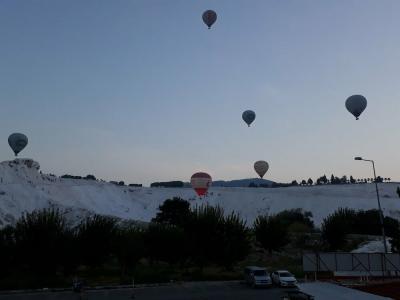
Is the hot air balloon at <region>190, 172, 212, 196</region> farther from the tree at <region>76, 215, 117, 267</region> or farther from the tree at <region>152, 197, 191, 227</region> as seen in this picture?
the tree at <region>76, 215, 117, 267</region>

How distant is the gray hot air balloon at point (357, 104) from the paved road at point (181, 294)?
24473 mm

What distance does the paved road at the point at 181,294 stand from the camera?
36.8m

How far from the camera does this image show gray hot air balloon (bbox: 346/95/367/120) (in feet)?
186

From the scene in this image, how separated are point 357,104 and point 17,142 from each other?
56.8m

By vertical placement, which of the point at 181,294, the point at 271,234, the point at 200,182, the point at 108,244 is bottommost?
the point at 181,294

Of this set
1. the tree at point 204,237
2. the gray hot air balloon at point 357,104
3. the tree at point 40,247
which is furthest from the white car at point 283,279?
the gray hot air balloon at point 357,104

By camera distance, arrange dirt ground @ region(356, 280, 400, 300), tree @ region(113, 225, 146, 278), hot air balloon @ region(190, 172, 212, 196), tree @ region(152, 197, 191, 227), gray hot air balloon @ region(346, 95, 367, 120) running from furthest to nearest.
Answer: tree @ region(152, 197, 191, 227)
hot air balloon @ region(190, 172, 212, 196)
gray hot air balloon @ region(346, 95, 367, 120)
tree @ region(113, 225, 146, 278)
dirt ground @ region(356, 280, 400, 300)

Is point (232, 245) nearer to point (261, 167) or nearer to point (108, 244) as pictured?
point (108, 244)

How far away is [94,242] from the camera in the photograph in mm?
54500

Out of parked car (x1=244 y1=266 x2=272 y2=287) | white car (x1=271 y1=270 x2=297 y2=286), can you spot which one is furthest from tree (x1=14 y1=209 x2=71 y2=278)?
white car (x1=271 y1=270 x2=297 y2=286)

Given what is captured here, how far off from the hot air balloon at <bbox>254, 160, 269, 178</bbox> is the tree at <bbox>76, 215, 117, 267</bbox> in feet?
121

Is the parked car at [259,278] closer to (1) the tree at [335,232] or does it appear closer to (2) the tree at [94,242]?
(2) the tree at [94,242]

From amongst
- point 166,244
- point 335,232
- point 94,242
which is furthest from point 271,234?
point 94,242

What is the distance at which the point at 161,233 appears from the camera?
60219 mm
